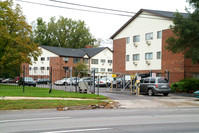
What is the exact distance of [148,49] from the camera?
38.4 metres

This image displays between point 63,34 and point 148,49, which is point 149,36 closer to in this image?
point 148,49

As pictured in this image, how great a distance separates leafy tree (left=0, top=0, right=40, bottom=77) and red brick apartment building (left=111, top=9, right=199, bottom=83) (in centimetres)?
1511

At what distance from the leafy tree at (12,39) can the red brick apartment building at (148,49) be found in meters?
15.1

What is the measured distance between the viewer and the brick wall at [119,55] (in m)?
43.2

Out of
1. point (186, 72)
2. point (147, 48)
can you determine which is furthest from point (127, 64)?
point (186, 72)

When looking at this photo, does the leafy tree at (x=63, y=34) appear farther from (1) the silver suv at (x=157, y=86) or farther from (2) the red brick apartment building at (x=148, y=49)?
(1) the silver suv at (x=157, y=86)

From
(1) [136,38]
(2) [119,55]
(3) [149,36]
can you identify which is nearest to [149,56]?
(3) [149,36]

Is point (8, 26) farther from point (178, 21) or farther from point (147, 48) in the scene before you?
point (178, 21)

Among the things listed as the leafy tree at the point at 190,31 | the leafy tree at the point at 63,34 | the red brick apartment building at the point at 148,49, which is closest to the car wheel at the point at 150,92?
the leafy tree at the point at 190,31

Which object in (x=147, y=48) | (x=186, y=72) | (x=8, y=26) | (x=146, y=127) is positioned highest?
(x=8, y=26)

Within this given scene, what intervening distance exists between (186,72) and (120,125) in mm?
25383

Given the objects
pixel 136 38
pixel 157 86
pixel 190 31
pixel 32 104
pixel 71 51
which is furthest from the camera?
pixel 71 51

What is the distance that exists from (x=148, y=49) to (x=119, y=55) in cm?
695

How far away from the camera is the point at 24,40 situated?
37.2 m
